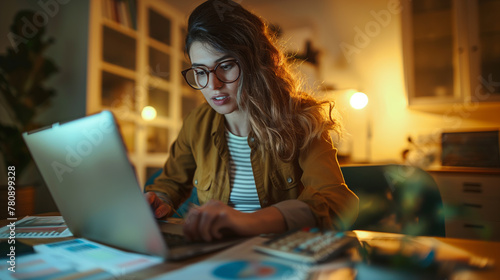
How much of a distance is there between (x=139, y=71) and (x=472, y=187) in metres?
2.84

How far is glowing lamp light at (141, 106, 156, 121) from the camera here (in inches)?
119

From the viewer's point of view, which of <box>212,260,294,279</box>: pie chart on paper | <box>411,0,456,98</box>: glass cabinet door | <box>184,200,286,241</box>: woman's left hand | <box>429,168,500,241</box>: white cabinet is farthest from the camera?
<box>411,0,456,98</box>: glass cabinet door

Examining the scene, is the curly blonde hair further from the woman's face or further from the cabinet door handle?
the cabinet door handle

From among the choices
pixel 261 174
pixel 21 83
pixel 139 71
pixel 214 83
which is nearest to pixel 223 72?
pixel 214 83

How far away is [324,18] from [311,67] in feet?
1.73

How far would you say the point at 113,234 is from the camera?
0.51 metres

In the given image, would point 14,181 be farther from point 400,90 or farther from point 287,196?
point 400,90

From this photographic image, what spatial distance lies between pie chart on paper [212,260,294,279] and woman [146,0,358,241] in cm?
38

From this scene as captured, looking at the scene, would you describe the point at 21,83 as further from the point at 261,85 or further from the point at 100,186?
the point at 100,186

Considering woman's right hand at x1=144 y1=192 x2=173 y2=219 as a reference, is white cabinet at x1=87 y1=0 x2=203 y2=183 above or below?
above

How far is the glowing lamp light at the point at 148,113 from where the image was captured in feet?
9.91

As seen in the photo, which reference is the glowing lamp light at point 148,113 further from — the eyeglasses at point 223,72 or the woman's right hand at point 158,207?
the woman's right hand at point 158,207

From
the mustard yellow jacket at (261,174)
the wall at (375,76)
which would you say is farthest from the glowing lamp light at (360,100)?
the mustard yellow jacket at (261,174)

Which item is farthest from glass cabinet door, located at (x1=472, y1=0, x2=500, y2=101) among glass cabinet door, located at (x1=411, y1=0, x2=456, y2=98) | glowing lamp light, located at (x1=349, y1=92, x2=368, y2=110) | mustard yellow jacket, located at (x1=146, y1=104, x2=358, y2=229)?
mustard yellow jacket, located at (x1=146, y1=104, x2=358, y2=229)
